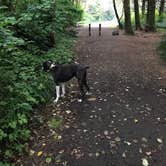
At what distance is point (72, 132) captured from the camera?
5805 mm

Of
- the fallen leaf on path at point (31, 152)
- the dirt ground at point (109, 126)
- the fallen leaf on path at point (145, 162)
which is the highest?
the dirt ground at point (109, 126)

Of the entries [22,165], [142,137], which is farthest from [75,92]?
[22,165]

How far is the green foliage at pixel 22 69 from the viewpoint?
17.2 ft

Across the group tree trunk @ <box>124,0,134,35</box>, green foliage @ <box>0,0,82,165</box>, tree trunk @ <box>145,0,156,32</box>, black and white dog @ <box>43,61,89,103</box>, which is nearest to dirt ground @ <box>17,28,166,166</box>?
green foliage @ <box>0,0,82,165</box>

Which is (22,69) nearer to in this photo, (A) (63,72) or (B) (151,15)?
(A) (63,72)

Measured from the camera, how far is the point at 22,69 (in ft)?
24.1

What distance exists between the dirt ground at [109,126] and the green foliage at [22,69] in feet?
1.19

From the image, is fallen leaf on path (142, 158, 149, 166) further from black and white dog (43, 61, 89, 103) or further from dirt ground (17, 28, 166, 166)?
black and white dog (43, 61, 89, 103)

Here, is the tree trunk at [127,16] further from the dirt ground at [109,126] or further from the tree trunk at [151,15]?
the dirt ground at [109,126]

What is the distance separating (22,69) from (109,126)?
9.76 ft

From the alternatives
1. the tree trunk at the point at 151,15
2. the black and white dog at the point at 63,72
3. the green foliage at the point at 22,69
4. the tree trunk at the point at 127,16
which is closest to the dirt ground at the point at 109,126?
the green foliage at the point at 22,69

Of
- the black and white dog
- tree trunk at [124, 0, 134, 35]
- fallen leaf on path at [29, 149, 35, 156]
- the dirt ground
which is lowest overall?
fallen leaf on path at [29, 149, 35, 156]

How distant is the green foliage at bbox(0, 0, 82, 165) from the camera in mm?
5230

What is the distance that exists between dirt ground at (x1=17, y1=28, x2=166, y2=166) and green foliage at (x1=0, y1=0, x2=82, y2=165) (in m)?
0.36
